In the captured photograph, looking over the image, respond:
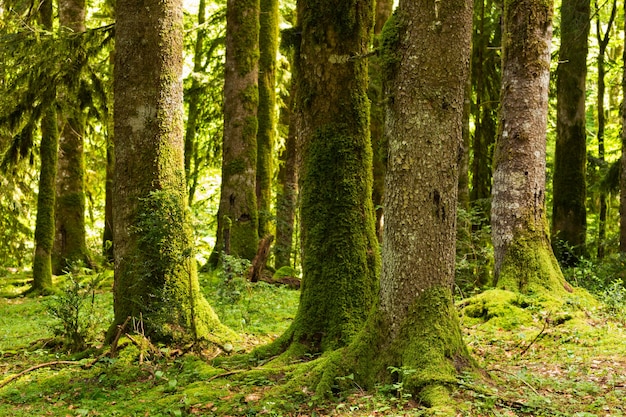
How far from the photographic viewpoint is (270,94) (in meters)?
15.7

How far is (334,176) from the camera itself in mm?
6430

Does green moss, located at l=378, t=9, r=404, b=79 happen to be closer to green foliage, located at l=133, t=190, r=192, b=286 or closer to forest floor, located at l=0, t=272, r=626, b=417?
forest floor, located at l=0, t=272, r=626, b=417

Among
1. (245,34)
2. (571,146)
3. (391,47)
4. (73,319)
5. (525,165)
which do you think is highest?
(245,34)

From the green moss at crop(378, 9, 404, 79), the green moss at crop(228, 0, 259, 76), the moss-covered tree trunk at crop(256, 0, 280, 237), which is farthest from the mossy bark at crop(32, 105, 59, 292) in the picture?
the green moss at crop(378, 9, 404, 79)

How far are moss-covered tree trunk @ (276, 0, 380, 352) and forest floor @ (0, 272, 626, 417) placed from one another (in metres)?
0.86

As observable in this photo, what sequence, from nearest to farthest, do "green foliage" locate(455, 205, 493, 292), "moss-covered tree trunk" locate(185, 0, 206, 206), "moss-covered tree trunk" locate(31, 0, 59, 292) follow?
"green foliage" locate(455, 205, 493, 292) < "moss-covered tree trunk" locate(31, 0, 59, 292) < "moss-covered tree trunk" locate(185, 0, 206, 206)

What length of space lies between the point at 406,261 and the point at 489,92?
1451cm

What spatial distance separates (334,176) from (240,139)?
7.03 meters

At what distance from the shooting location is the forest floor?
4918mm

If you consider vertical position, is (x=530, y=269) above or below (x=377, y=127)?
below

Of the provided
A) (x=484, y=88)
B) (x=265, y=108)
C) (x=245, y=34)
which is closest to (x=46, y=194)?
(x=245, y=34)

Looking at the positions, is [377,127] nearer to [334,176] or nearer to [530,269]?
[530,269]

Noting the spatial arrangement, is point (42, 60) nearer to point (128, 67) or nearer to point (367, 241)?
point (128, 67)

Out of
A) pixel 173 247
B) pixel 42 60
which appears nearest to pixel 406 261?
pixel 173 247
